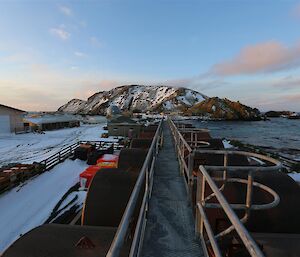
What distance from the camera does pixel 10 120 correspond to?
50.9m

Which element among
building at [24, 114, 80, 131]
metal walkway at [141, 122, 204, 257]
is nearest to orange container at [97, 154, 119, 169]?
metal walkway at [141, 122, 204, 257]

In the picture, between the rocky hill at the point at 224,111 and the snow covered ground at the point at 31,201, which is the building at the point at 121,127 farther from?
the rocky hill at the point at 224,111

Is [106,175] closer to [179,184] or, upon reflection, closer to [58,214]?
[179,184]

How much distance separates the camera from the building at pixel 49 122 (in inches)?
2352

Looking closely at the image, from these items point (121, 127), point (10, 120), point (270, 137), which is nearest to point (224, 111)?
point (270, 137)

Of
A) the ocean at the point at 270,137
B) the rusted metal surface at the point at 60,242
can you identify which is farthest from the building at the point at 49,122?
the rusted metal surface at the point at 60,242

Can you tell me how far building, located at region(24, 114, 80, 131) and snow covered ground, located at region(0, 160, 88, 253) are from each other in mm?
42609

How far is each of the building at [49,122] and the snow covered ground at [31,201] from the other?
1678 inches

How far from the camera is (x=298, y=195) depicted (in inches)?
219

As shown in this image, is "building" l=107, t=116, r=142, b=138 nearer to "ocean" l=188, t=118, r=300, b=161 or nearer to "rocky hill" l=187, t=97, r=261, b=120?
"ocean" l=188, t=118, r=300, b=161

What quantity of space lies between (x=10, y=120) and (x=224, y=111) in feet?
510

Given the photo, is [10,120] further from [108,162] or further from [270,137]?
[270,137]

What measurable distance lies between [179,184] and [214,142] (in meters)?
6.37

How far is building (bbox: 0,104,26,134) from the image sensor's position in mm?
48969
